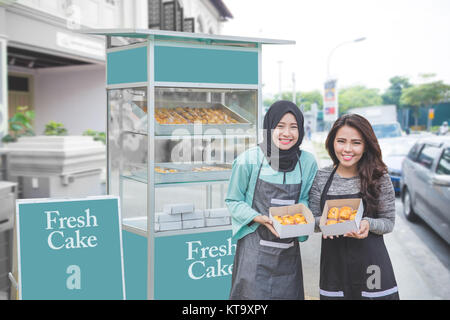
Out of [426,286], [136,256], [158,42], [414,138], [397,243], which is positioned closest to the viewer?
[158,42]

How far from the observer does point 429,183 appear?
549 centimetres

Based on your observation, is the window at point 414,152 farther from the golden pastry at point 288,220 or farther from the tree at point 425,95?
the golden pastry at point 288,220

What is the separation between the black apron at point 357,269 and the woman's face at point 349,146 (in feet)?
0.36

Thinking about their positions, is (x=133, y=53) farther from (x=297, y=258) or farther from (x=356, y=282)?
(x=356, y=282)

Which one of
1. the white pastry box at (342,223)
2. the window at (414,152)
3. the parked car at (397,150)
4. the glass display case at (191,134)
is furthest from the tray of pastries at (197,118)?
the window at (414,152)

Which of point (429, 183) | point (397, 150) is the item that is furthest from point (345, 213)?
point (397, 150)

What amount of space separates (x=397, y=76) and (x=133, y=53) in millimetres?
3285

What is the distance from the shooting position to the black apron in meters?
2.12

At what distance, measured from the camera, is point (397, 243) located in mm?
5613

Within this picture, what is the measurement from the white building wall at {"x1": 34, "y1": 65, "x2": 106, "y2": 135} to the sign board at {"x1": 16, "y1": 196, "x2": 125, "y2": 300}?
9.57 meters

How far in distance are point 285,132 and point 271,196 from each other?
1.11 feet

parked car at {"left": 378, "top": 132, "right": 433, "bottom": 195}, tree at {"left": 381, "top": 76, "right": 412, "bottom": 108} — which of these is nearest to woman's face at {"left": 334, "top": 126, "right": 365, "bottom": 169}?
tree at {"left": 381, "top": 76, "right": 412, "bottom": 108}
